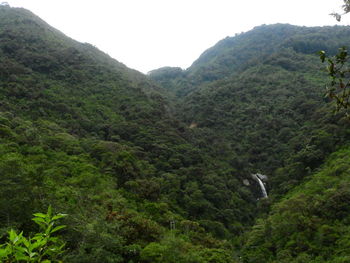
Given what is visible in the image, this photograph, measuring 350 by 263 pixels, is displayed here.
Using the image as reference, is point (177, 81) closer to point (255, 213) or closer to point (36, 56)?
point (36, 56)

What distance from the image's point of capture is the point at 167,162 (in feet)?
108

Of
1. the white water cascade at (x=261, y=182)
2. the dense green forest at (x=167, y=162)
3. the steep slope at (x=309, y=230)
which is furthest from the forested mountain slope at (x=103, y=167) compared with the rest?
the steep slope at (x=309, y=230)

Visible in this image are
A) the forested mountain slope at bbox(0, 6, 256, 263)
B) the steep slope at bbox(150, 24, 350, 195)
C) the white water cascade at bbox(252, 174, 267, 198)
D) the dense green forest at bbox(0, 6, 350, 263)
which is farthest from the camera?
the white water cascade at bbox(252, 174, 267, 198)

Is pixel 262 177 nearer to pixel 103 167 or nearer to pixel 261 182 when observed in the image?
pixel 261 182

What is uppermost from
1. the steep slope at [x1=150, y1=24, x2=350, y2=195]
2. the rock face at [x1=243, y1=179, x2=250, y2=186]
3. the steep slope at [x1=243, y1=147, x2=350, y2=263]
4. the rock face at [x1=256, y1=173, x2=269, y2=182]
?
the steep slope at [x1=150, y1=24, x2=350, y2=195]

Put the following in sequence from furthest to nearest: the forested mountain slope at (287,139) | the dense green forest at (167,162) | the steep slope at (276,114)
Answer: the steep slope at (276,114) → the forested mountain slope at (287,139) → the dense green forest at (167,162)

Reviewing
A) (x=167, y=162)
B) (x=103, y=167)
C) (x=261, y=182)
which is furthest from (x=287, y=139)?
(x=103, y=167)

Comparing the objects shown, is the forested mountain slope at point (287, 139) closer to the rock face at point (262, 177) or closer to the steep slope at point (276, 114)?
the steep slope at point (276, 114)

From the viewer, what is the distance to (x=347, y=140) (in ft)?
107

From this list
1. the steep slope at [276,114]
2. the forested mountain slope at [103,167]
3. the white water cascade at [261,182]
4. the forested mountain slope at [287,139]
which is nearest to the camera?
the forested mountain slope at [103,167]

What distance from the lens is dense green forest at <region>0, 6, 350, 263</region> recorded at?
13.4 m

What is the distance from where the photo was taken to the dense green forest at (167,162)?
1339 cm

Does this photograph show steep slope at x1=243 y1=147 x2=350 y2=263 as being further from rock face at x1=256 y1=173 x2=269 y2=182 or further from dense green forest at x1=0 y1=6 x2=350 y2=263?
rock face at x1=256 y1=173 x2=269 y2=182

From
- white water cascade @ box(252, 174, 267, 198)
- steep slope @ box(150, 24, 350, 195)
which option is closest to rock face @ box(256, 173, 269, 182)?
white water cascade @ box(252, 174, 267, 198)
